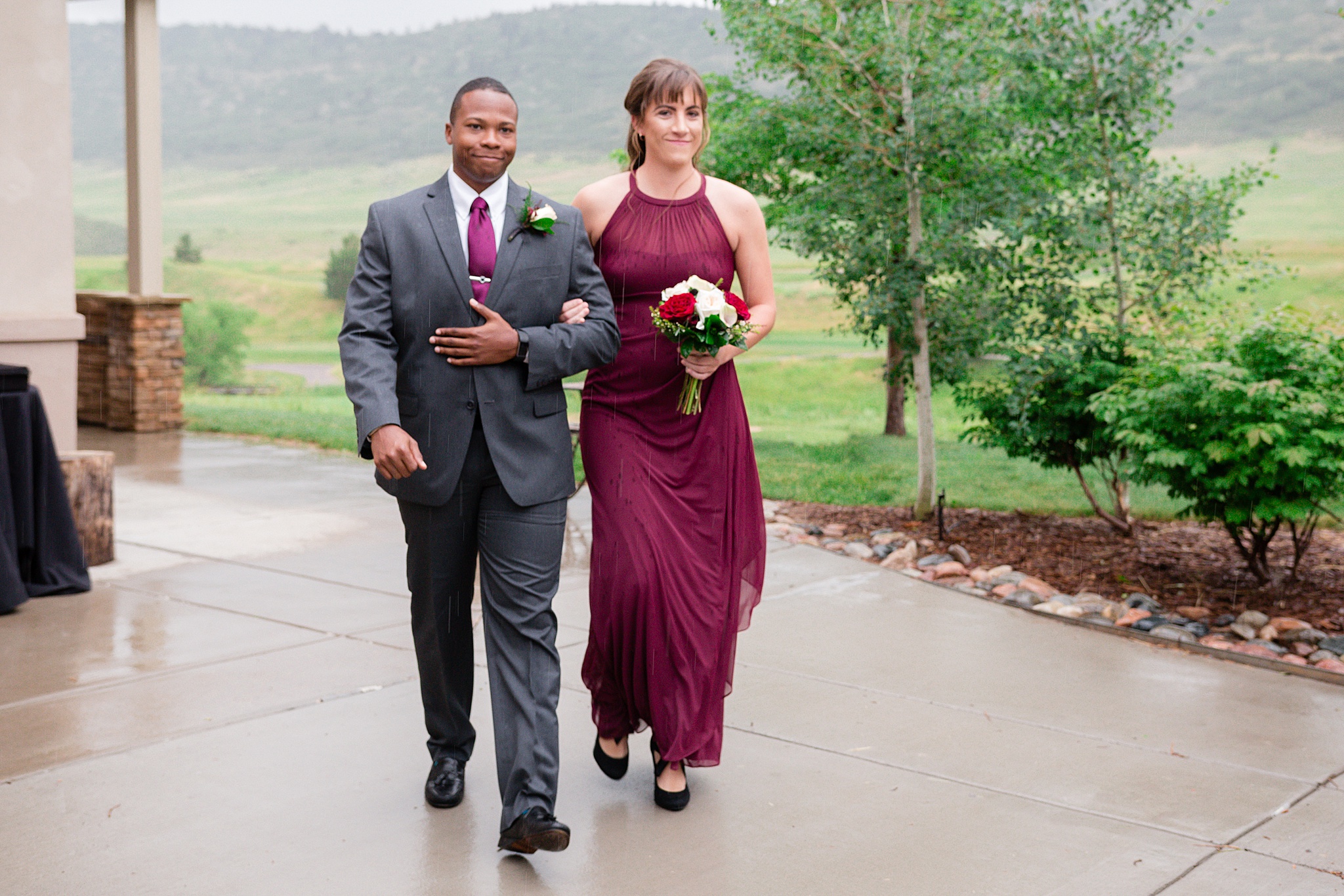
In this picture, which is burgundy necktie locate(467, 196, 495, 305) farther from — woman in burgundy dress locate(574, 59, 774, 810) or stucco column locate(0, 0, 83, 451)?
stucco column locate(0, 0, 83, 451)

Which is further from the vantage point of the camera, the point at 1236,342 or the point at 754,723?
the point at 1236,342

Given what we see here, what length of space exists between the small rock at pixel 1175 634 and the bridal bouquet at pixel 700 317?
10.5 feet

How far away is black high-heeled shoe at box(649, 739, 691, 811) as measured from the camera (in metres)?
3.79

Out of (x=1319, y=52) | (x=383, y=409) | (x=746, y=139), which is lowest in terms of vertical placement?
(x=383, y=409)

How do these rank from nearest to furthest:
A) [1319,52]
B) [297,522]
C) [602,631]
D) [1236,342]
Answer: [602,631]
[1236,342]
[297,522]
[1319,52]

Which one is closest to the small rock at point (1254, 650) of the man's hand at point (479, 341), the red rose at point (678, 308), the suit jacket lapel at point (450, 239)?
the red rose at point (678, 308)

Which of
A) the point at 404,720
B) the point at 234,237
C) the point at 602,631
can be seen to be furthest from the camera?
the point at 234,237

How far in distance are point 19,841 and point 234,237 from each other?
5013 centimetres

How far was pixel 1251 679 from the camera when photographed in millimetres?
5270

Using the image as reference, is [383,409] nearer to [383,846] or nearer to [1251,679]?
[383,846]

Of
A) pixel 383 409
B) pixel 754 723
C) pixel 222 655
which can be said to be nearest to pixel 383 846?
pixel 383 409

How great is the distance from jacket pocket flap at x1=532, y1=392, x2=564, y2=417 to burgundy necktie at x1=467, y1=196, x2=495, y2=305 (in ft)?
1.01

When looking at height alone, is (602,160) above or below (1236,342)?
above

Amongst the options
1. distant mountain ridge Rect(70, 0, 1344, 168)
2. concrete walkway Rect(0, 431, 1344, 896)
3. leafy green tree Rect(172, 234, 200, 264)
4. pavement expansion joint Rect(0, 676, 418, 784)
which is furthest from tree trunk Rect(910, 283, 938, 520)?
leafy green tree Rect(172, 234, 200, 264)
